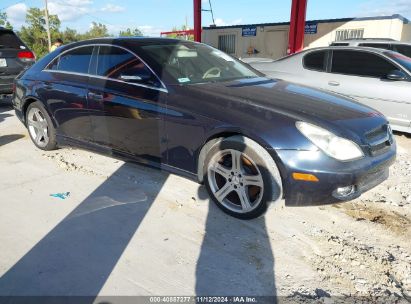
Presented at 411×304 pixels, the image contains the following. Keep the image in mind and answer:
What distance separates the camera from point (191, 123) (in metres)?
3.39

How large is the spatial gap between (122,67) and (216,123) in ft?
4.43

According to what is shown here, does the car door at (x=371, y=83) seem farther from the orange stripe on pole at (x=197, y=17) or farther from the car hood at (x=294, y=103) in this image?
the orange stripe on pole at (x=197, y=17)

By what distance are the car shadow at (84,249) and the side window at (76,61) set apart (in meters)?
1.46

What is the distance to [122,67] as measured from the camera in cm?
396

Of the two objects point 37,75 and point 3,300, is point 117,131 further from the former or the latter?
point 3,300

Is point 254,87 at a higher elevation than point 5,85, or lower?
higher

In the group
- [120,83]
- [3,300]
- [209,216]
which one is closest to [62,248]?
[3,300]

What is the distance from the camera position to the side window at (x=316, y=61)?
21.7 ft

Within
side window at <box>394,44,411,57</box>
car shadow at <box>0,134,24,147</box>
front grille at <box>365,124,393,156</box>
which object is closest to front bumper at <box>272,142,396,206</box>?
front grille at <box>365,124,393,156</box>

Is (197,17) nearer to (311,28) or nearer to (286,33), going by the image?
(286,33)

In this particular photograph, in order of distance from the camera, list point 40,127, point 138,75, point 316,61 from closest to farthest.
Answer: point 138,75 < point 40,127 < point 316,61

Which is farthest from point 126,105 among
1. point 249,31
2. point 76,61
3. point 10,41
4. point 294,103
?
point 249,31

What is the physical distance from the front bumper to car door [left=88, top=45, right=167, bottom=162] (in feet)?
4.17

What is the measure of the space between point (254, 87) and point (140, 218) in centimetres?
170
